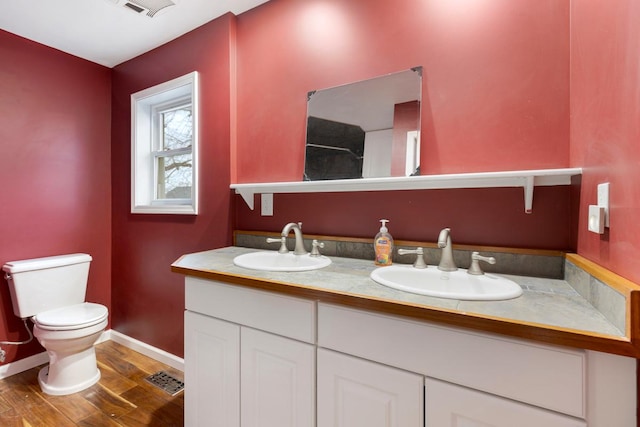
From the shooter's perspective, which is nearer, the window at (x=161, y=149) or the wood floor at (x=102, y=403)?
the wood floor at (x=102, y=403)

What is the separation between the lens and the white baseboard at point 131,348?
2014 mm

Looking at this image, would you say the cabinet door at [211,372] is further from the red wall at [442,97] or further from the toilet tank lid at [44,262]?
the toilet tank lid at [44,262]

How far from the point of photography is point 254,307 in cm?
115

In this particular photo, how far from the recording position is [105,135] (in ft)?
8.25

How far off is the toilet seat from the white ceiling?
1.87m

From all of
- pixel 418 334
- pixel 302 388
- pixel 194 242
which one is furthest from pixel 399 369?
pixel 194 242

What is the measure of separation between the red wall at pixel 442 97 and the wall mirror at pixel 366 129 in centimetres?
5

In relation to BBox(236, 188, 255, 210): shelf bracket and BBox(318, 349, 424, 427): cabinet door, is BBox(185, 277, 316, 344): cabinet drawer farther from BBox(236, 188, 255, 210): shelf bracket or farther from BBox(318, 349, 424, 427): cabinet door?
BBox(236, 188, 255, 210): shelf bracket

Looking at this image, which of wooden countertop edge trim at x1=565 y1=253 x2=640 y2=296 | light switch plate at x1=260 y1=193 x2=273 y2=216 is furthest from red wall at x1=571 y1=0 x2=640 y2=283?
light switch plate at x1=260 y1=193 x2=273 y2=216

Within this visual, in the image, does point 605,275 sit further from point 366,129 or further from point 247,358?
point 247,358

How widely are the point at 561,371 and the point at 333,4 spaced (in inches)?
71.3

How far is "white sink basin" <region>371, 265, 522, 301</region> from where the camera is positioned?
99 centimetres

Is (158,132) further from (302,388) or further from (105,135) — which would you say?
(302,388)

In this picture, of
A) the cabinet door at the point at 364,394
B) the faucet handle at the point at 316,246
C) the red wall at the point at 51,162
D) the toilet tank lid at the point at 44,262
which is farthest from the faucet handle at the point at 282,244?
the red wall at the point at 51,162
